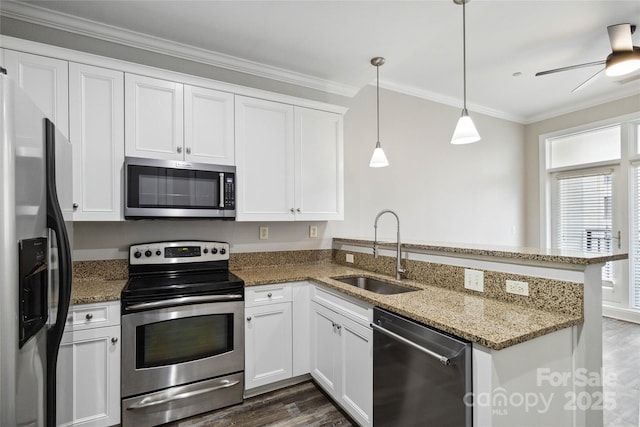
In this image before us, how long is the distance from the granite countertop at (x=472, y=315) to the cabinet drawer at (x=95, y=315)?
4.26ft

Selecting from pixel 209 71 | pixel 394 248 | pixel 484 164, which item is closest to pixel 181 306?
pixel 394 248

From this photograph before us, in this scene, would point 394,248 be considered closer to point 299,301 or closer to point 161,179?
point 299,301

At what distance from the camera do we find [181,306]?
6.39 feet

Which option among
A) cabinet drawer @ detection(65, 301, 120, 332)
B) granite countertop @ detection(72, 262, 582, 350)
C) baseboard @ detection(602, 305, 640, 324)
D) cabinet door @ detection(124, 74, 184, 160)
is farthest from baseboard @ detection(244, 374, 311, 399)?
baseboard @ detection(602, 305, 640, 324)

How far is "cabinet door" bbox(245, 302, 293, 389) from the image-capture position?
86.3 inches

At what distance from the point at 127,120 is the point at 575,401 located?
9.49 feet

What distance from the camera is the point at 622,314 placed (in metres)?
3.93

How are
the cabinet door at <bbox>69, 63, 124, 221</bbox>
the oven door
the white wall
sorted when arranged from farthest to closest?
1. the white wall
2. the cabinet door at <bbox>69, 63, 124, 221</bbox>
3. the oven door

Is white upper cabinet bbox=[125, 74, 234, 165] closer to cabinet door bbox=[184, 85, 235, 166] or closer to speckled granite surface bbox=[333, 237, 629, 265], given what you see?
cabinet door bbox=[184, 85, 235, 166]

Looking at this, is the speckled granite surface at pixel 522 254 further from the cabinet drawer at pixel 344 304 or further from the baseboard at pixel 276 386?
the baseboard at pixel 276 386

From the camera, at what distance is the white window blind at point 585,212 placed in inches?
163

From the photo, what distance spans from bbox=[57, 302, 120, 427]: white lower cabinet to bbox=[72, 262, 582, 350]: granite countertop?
0.10 m

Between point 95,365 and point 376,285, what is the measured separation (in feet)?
5.95

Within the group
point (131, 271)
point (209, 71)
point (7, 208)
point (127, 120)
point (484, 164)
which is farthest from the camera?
point (484, 164)
